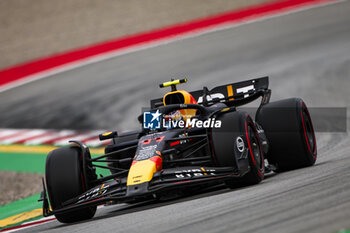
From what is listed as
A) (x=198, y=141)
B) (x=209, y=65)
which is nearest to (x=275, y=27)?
(x=209, y=65)

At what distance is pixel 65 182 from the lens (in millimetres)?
7449

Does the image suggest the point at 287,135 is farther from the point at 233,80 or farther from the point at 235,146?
the point at 233,80

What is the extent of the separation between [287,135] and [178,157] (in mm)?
1858

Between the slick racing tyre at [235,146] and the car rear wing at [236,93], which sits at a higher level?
the car rear wing at [236,93]

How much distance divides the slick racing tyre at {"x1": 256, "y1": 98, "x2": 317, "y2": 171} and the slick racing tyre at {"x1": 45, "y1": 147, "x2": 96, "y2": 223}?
2.77 m

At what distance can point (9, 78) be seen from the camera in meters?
24.2

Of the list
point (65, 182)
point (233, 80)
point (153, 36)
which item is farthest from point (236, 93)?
point (153, 36)

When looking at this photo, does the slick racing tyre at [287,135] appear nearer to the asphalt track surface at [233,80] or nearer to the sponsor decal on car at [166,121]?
the asphalt track surface at [233,80]

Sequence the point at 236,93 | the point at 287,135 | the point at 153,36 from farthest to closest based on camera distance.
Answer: the point at 153,36
the point at 236,93
the point at 287,135

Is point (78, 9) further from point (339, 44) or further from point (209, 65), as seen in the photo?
point (339, 44)

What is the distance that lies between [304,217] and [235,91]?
5.14 meters

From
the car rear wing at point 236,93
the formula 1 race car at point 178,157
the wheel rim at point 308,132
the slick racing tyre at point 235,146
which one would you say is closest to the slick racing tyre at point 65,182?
the formula 1 race car at point 178,157

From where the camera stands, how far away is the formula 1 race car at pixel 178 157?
6.90m

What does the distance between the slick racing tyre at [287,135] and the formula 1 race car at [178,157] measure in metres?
0.01
